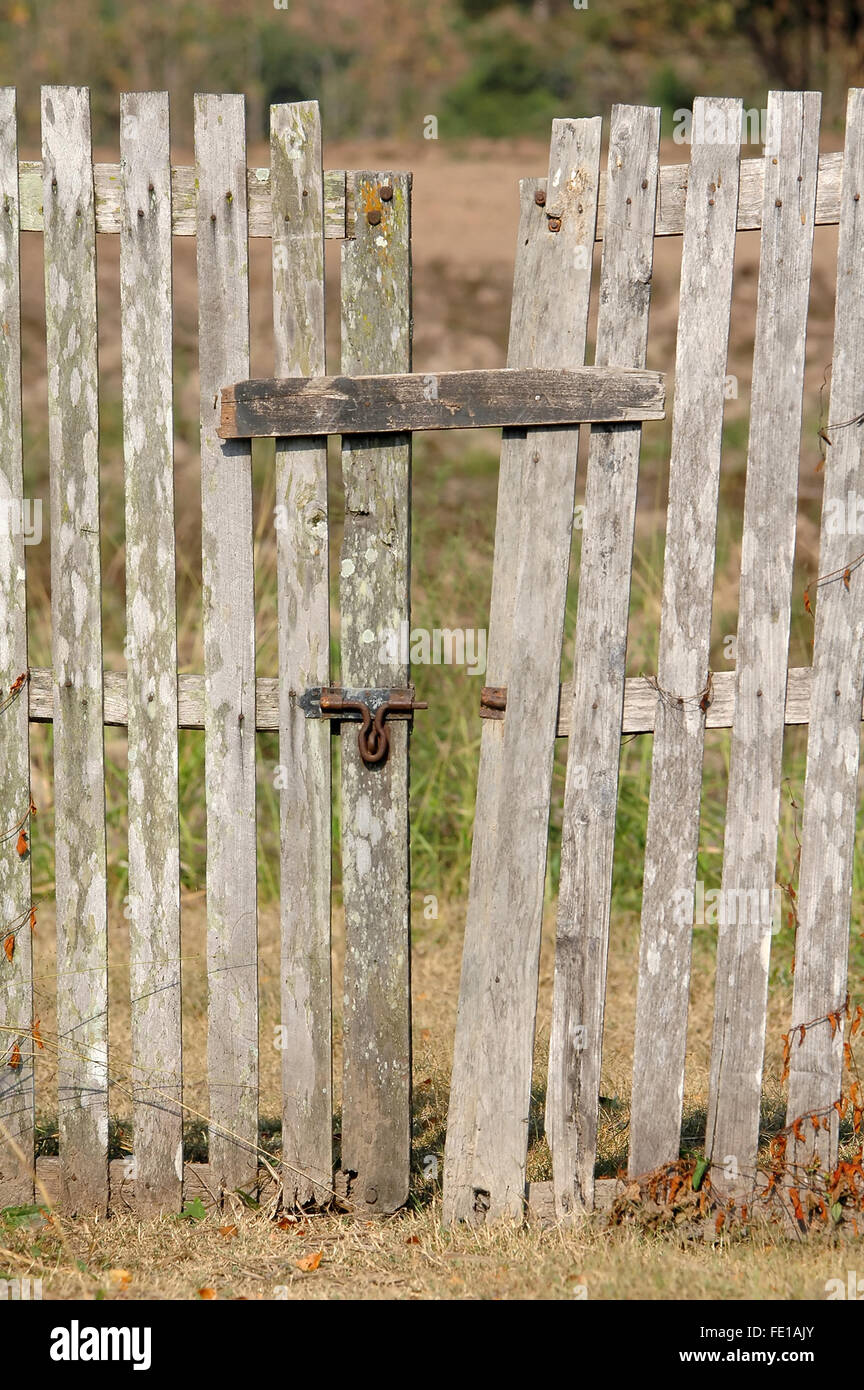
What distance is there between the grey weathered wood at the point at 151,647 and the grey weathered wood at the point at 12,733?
0.26m

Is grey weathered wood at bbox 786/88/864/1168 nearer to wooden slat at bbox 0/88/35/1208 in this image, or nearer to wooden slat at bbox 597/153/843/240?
wooden slat at bbox 597/153/843/240

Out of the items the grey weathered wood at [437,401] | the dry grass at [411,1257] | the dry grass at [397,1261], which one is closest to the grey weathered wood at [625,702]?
the grey weathered wood at [437,401]

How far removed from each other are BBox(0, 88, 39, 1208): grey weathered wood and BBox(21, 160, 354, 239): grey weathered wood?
0.15 m

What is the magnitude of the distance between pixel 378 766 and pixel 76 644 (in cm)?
76

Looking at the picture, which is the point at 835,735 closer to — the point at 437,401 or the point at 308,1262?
the point at 437,401

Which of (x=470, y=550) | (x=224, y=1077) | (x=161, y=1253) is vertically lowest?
(x=161, y=1253)

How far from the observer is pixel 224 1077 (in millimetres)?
3004

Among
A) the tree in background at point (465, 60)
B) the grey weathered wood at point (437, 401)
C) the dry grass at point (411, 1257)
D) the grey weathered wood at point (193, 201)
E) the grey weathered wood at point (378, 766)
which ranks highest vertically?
the tree in background at point (465, 60)

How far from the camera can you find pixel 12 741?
2986mm

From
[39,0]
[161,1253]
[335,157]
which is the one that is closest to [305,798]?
[161,1253]

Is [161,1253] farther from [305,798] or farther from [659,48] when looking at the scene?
[659,48]

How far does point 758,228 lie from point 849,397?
1.48ft

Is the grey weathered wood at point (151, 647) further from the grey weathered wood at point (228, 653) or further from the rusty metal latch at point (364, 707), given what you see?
the rusty metal latch at point (364, 707)

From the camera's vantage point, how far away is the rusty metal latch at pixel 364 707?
2912 mm
